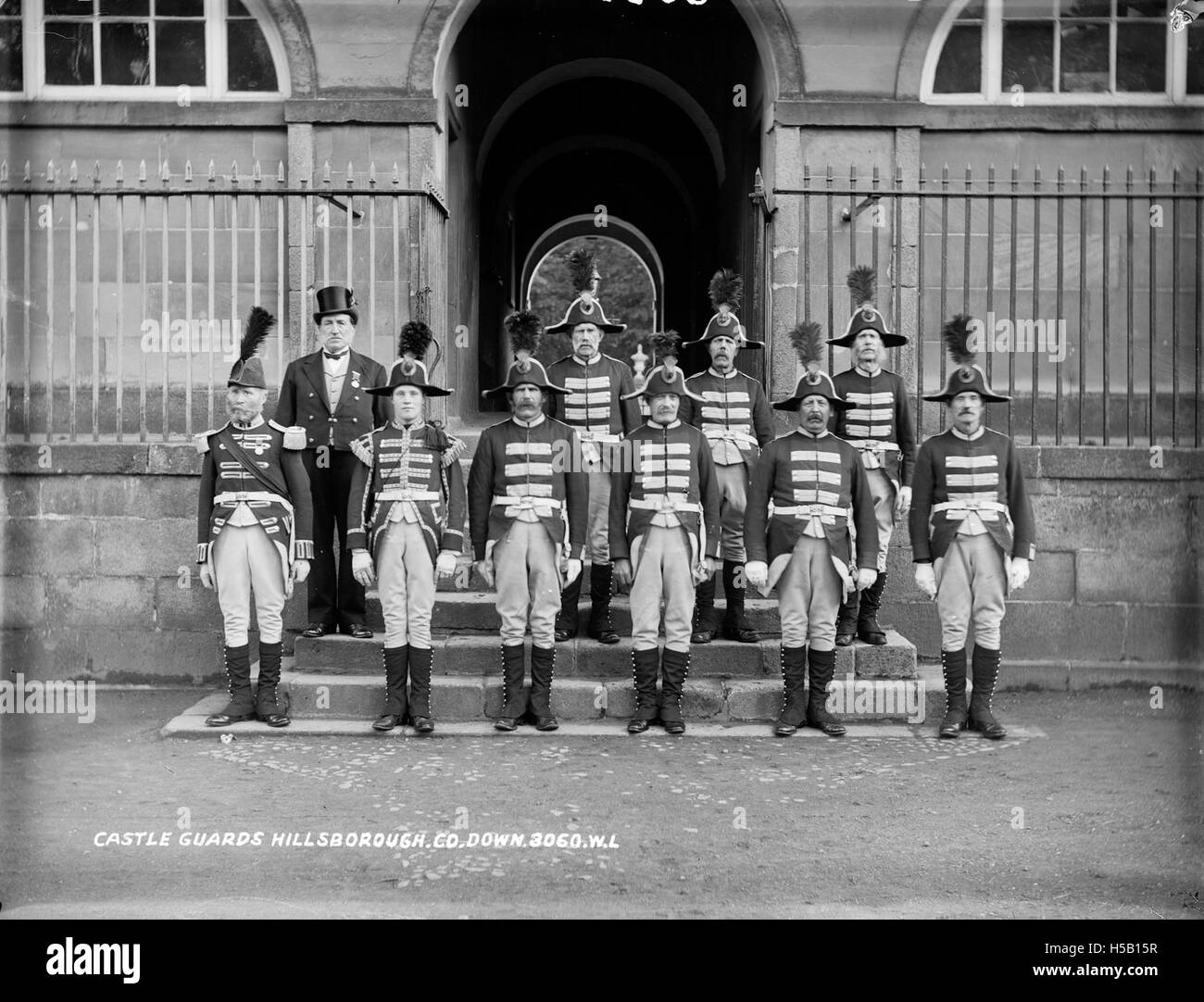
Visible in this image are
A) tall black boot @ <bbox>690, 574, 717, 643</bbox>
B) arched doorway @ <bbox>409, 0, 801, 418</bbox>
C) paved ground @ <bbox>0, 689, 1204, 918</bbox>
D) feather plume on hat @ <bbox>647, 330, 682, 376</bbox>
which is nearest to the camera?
paved ground @ <bbox>0, 689, 1204, 918</bbox>

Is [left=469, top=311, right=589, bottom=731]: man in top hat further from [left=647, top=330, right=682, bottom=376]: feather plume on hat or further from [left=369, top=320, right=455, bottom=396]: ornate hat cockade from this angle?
[left=647, top=330, right=682, bottom=376]: feather plume on hat

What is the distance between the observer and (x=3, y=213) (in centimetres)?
901

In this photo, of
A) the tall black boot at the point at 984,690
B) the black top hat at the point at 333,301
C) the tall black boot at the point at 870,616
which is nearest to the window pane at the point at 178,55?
the black top hat at the point at 333,301

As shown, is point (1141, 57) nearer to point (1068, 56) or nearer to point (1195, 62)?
point (1195, 62)

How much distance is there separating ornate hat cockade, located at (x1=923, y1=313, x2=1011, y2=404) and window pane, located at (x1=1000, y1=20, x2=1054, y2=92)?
356 centimetres

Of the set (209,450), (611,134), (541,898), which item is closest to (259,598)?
(209,450)

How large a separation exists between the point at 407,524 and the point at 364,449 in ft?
1.83

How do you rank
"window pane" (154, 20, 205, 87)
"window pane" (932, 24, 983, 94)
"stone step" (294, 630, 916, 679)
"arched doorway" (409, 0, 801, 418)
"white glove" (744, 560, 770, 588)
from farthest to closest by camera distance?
1. "arched doorway" (409, 0, 801, 418)
2. "window pane" (154, 20, 205, 87)
3. "window pane" (932, 24, 983, 94)
4. "stone step" (294, 630, 916, 679)
5. "white glove" (744, 560, 770, 588)

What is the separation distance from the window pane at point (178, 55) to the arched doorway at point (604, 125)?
74.1 inches

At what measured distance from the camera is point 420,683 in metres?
7.22

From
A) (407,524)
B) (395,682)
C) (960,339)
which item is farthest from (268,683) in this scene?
(960,339)

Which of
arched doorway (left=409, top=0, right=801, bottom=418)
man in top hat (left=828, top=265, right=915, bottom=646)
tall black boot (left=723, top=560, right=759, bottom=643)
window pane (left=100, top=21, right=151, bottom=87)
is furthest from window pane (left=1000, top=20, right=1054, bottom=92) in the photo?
window pane (left=100, top=21, right=151, bottom=87)

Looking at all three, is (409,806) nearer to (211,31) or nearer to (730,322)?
(730,322)

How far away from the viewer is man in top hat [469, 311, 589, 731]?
7.25 meters
